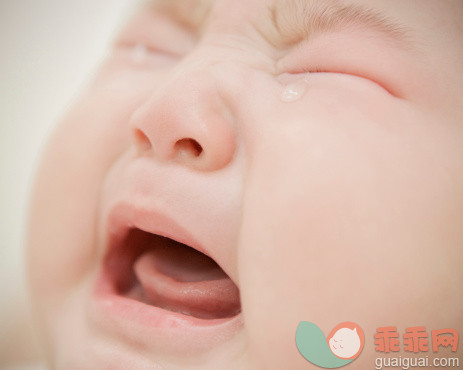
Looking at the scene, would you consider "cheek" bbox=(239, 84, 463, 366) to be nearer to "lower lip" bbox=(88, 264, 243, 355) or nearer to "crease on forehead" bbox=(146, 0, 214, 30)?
"lower lip" bbox=(88, 264, 243, 355)

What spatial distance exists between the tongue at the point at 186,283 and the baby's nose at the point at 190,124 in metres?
0.13

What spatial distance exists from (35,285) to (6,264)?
2.21 ft

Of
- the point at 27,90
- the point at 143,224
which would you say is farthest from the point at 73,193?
the point at 27,90

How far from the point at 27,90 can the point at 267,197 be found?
3.49 feet

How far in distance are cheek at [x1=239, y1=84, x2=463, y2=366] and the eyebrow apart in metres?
0.08

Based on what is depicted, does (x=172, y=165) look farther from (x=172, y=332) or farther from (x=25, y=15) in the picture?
(x=25, y=15)

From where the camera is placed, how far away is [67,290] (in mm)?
519

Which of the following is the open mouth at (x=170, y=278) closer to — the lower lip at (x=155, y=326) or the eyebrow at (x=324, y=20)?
the lower lip at (x=155, y=326)

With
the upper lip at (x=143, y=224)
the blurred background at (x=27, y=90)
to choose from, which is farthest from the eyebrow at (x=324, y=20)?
the blurred background at (x=27, y=90)

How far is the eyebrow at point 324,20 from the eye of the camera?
39 cm

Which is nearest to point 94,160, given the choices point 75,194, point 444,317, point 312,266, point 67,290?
point 75,194

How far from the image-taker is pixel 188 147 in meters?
0.41

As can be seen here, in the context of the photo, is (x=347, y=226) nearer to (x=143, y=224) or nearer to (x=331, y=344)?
(x=331, y=344)

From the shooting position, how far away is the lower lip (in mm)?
403
